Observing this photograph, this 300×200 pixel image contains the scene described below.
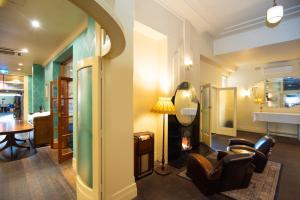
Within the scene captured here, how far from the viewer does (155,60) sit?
11.8ft

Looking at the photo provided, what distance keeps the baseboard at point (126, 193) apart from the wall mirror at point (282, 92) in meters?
7.04

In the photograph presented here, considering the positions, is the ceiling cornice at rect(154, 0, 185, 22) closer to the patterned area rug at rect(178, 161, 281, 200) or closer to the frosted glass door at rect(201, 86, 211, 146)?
the frosted glass door at rect(201, 86, 211, 146)

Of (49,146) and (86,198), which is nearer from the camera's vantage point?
(86,198)

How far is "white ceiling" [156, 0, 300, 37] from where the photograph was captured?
3.41 metres

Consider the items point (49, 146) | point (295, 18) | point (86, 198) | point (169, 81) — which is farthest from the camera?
point (49, 146)

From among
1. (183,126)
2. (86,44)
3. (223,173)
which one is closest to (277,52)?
(183,126)

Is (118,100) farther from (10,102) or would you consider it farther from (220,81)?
(10,102)

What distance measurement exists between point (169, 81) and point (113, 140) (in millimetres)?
2070

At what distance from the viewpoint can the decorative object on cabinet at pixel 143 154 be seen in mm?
2744

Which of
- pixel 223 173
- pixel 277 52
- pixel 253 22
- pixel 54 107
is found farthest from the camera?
pixel 277 52

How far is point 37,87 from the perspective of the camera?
20.2 ft

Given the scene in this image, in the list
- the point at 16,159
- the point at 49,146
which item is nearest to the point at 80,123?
the point at 16,159

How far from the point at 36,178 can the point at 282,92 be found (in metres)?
8.61

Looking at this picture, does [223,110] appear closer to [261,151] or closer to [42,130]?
[261,151]
